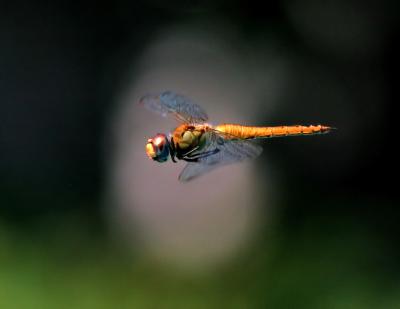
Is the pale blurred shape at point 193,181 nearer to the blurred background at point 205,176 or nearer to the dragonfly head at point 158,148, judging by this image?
the blurred background at point 205,176

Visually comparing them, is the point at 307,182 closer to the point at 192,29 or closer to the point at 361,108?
the point at 361,108

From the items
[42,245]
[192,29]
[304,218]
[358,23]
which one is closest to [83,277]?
[42,245]

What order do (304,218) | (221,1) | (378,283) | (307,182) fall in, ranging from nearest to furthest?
(378,283), (304,218), (307,182), (221,1)

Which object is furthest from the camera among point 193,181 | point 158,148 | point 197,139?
point 193,181

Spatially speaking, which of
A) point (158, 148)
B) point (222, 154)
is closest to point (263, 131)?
point (222, 154)

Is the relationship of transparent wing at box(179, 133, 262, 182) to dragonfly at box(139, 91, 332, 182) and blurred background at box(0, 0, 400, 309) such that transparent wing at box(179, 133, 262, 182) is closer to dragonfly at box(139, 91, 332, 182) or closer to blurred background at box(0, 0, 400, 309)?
dragonfly at box(139, 91, 332, 182)

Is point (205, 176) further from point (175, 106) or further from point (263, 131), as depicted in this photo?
point (175, 106)

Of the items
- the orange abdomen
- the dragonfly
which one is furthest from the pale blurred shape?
the dragonfly
